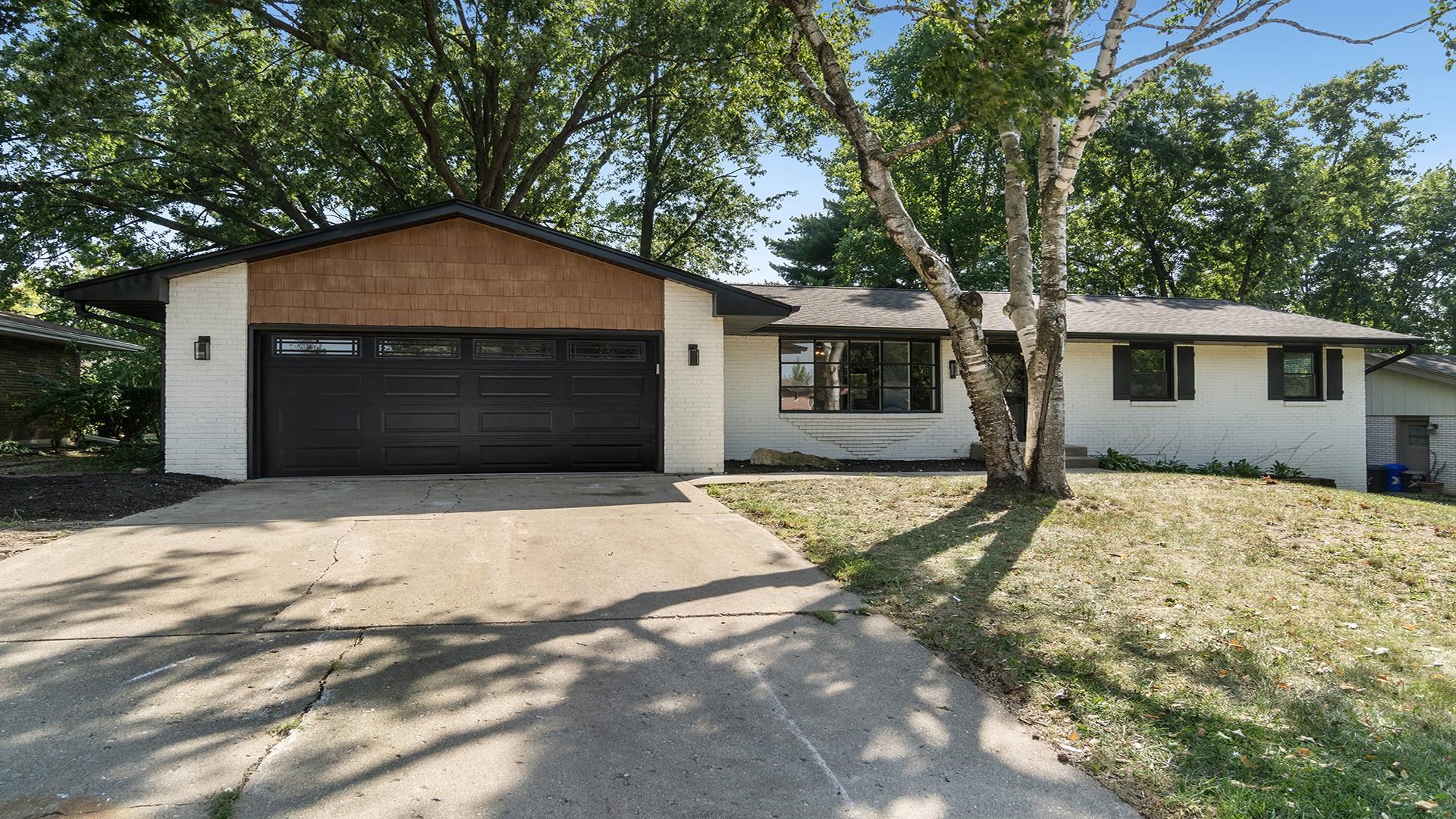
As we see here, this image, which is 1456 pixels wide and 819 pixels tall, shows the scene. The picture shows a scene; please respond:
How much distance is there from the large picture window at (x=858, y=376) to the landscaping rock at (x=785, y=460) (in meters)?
1.28

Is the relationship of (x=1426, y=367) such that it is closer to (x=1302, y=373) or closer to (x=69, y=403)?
(x=1302, y=373)

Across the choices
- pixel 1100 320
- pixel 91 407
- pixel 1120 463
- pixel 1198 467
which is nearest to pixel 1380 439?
pixel 1198 467

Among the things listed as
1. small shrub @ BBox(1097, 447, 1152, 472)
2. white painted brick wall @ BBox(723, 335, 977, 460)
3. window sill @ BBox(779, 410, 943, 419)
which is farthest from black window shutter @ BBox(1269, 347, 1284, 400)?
window sill @ BBox(779, 410, 943, 419)

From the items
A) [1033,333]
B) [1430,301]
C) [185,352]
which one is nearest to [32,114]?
[185,352]

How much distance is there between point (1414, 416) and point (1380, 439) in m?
0.94

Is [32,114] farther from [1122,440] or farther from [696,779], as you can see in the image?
[1122,440]

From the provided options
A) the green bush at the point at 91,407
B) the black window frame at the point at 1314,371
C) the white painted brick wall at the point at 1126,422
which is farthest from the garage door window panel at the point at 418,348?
the black window frame at the point at 1314,371

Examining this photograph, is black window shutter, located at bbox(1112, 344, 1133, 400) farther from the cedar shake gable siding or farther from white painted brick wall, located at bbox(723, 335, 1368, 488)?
the cedar shake gable siding

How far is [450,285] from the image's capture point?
10492 millimetres

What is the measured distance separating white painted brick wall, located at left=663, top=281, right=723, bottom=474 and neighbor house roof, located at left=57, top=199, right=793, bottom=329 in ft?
1.03

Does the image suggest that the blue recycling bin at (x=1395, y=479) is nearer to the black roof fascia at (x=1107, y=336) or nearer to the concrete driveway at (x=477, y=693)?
the black roof fascia at (x=1107, y=336)

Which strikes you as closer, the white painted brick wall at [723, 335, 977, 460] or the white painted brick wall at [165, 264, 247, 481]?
the white painted brick wall at [165, 264, 247, 481]

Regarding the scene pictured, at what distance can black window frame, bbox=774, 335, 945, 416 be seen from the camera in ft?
45.4

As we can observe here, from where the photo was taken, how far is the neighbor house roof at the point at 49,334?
15.0m
